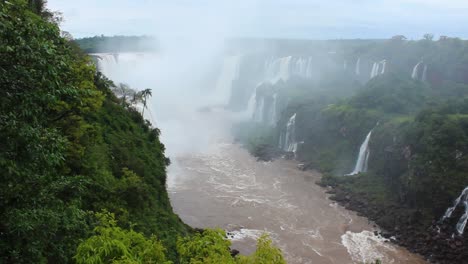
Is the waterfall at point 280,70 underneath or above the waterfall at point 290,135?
above

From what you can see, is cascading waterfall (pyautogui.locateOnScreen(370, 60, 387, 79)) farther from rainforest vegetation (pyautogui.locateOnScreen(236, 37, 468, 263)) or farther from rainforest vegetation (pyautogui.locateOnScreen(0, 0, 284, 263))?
rainforest vegetation (pyautogui.locateOnScreen(0, 0, 284, 263))

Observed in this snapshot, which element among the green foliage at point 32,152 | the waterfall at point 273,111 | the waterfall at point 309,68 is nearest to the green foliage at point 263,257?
the green foliage at point 32,152

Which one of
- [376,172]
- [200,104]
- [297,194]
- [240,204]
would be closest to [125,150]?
[240,204]

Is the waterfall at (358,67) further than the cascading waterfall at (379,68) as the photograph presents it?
Yes

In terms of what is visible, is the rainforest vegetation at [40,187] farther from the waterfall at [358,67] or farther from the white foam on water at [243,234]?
the waterfall at [358,67]

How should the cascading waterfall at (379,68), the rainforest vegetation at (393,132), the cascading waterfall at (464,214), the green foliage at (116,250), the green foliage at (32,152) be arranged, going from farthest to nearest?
the cascading waterfall at (379,68), the rainforest vegetation at (393,132), the cascading waterfall at (464,214), the green foliage at (116,250), the green foliage at (32,152)

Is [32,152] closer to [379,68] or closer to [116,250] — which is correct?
[116,250]

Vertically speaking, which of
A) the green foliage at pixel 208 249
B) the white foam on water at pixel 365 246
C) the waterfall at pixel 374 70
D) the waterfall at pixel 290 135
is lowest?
the white foam on water at pixel 365 246
